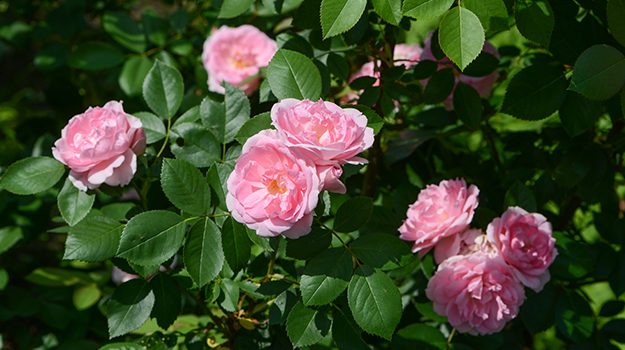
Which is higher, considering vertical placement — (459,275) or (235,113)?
(235,113)

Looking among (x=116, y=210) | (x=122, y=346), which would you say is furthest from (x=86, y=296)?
(x=122, y=346)

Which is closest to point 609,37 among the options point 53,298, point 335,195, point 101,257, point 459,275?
point 459,275

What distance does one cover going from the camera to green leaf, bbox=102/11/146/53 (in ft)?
4.72

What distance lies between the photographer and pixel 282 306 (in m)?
0.81

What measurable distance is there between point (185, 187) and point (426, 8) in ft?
1.51

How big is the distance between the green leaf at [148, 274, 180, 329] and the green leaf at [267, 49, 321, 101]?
0.44 metres

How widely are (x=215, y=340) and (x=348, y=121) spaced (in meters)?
0.66

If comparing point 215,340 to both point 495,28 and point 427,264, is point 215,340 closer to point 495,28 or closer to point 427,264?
point 427,264

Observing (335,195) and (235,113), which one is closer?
(235,113)

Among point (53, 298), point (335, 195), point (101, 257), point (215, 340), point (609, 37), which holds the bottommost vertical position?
point (53, 298)

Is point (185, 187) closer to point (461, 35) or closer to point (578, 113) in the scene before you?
point (461, 35)

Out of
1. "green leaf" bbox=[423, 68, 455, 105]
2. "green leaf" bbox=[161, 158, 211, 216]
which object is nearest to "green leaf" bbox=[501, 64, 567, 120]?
"green leaf" bbox=[423, 68, 455, 105]

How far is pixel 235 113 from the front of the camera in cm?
85

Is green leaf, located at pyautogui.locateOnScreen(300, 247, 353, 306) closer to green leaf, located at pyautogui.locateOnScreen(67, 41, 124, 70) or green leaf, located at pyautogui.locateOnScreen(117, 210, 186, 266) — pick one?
green leaf, located at pyautogui.locateOnScreen(117, 210, 186, 266)
